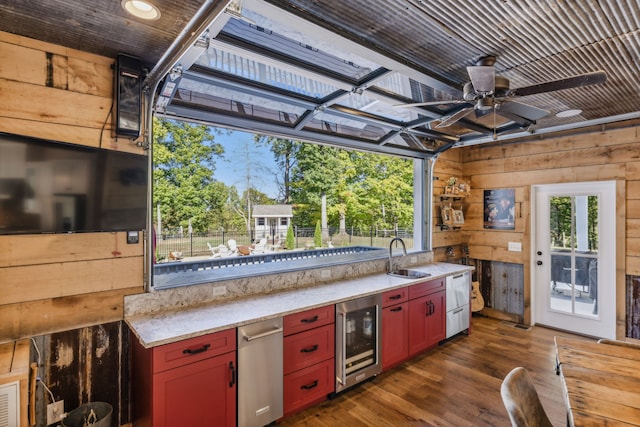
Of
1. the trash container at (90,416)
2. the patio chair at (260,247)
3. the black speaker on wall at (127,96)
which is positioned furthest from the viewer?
the patio chair at (260,247)

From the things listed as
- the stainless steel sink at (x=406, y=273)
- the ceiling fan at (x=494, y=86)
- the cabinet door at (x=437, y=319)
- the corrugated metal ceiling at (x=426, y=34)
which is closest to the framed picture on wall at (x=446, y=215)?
the stainless steel sink at (x=406, y=273)

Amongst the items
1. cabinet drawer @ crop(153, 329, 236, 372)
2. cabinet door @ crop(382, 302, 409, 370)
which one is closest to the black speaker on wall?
cabinet drawer @ crop(153, 329, 236, 372)

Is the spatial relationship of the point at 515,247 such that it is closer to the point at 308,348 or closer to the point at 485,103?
the point at 485,103

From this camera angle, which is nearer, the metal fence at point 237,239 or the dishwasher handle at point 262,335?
the dishwasher handle at point 262,335

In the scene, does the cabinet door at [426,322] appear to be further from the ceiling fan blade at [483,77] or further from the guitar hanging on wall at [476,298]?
the ceiling fan blade at [483,77]

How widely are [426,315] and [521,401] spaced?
225cm

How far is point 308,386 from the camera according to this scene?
2.49 m

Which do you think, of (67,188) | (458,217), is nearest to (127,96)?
(67,188)

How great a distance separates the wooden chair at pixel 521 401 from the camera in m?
1.20

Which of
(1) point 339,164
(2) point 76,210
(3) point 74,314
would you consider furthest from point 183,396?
(1) point 339,164

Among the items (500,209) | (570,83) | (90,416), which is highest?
(570,83)

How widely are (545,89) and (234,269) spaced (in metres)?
2.77

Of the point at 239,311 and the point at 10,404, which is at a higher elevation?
the point at 239,311

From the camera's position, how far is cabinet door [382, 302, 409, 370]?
309 cm
